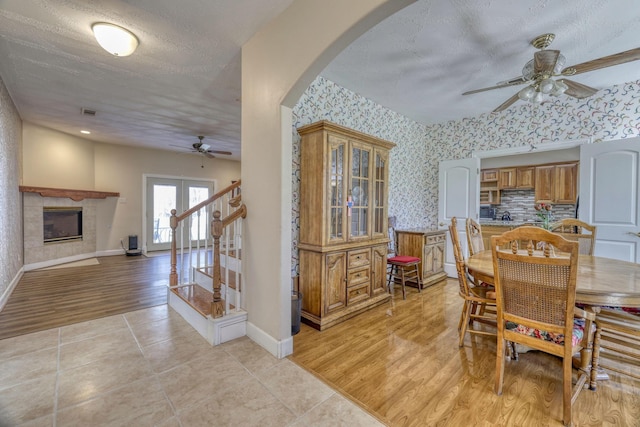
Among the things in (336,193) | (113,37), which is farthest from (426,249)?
(113,37)

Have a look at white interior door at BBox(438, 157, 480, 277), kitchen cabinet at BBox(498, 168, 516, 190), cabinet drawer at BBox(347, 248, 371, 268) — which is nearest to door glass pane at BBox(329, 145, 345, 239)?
cabinet drawer at BBox(347, 248, 371, 268)

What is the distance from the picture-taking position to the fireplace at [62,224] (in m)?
5.29

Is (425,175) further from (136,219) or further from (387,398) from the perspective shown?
(136,219)

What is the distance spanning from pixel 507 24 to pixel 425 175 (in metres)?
3.13

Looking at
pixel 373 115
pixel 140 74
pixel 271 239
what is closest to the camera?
pixel 271 239

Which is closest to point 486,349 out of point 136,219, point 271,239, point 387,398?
point 387,398

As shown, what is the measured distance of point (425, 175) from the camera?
5293 millimetres

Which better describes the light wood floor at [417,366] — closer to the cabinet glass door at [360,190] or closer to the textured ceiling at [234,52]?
the cabinet glass door at [360,190]

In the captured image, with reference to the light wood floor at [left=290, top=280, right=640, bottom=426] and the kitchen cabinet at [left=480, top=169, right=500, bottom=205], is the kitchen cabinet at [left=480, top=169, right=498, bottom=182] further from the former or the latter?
the light wood floor at [left=290, top=280, right=640, bottom=426]

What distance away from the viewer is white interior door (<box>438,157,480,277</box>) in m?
4.56

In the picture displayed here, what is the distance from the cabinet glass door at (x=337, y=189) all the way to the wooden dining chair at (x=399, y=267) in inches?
40.0

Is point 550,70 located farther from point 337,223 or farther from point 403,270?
point 403,270

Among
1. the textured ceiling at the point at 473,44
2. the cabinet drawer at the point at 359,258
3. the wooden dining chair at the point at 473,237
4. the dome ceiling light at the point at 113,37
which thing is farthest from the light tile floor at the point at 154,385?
the textured ceiling at the point at 473,44

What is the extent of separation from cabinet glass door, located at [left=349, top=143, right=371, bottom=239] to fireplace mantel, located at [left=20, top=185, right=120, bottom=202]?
5.70m
